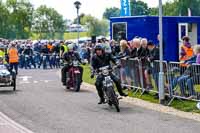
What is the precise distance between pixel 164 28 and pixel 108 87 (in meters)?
13.4

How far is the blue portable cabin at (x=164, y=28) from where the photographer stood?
2747 cm

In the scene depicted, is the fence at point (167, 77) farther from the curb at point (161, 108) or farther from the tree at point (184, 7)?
the tree at point (184, 7)

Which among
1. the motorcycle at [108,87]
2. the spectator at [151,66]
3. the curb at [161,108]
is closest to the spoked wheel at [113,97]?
the motorcycle at [108,87]

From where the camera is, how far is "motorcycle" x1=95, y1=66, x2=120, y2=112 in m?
14.6

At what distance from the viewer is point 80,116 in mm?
13797

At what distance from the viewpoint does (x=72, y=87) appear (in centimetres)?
2095

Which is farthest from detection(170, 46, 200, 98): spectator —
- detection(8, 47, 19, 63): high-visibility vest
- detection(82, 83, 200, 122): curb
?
detection(8, 47, 19, 63): high-visibility vest

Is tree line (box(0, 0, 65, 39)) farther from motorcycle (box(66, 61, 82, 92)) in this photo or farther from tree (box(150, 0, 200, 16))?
motorcycle (box(66, 61, 82, 92))

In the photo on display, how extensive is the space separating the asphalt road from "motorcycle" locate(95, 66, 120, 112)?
9.1 inches

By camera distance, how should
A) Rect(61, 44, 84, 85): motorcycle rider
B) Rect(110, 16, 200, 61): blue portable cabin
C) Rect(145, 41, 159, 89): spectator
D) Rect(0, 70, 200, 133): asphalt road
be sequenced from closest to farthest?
Rect(0, 70, 200, 133): asphalt road
Rect(145, 41, 159, 89): spectator
Rect(61, 44, 84, 85): motorcycle rider
Rect(110, 16, 200, 61): blue portable cabin

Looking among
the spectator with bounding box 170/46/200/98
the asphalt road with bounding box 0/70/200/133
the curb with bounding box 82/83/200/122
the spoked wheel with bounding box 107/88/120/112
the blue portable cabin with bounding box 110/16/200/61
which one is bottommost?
the curb with bounding box 82/83/200/122

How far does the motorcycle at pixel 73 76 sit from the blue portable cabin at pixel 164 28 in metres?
6.40

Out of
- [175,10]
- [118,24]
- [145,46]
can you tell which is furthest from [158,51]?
[175,10]

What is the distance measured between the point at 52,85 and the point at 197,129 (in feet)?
40.3
